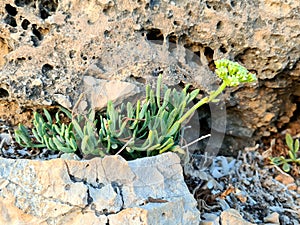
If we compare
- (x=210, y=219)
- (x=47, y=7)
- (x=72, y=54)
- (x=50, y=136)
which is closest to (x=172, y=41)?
(x=72, y=54)

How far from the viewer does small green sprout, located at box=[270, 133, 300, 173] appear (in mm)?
2105

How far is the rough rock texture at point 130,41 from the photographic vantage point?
1706 mm

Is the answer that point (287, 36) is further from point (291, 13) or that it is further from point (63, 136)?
point (63, 136)

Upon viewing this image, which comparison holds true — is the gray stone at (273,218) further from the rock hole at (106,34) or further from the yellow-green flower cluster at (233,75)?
the rock hole at (106,34)

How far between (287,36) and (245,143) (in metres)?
0.65

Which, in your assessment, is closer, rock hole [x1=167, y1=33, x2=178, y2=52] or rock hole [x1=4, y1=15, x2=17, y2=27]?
rock hole [x1=4, y1=15, x2=17, y2=27]

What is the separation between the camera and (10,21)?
170cm

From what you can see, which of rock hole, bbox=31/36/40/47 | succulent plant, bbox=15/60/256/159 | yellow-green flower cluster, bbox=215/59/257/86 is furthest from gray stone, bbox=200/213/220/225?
rock hole, bbox=31/36/40/47

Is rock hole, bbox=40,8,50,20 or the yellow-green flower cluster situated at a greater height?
rock hole, bbox=40,8,50,20

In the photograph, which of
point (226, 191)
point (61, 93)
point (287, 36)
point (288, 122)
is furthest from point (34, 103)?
point (288, 122)

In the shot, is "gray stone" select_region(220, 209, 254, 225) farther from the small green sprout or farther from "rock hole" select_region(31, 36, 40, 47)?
"rock hole" select_region(31, 36, 40, 47)

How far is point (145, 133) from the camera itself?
1.60m

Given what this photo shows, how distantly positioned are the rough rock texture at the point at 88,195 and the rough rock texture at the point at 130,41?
1.35 feet

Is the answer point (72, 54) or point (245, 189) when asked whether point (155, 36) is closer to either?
point (72, 54)
